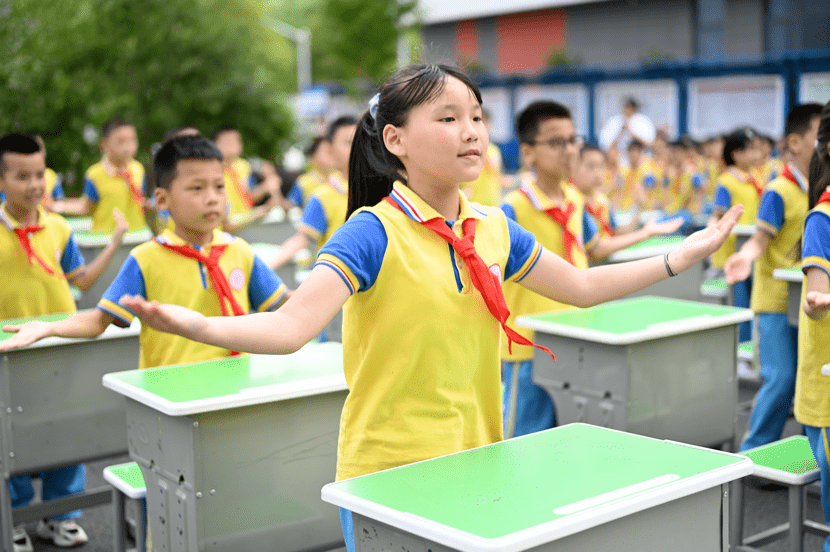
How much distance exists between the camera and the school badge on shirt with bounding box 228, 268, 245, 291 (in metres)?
3.12

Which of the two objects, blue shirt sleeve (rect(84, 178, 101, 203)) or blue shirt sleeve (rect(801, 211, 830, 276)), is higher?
blue shirt sleeve (rect(84, 178, 101, 203))

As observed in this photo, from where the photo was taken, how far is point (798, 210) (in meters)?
4.10

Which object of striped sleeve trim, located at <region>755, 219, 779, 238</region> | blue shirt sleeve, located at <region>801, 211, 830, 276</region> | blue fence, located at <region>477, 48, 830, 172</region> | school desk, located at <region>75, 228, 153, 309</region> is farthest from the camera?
blue fence, located at <region>477, 48, 830, 172</region>

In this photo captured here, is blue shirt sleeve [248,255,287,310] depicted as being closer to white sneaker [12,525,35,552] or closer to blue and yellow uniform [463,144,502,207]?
white sneaker [12,525,35,552]

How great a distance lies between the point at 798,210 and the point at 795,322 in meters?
0.57

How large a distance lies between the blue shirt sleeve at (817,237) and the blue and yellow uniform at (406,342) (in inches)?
49.0

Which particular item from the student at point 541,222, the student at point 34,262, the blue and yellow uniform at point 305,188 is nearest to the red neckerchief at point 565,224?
the student at point 541,222

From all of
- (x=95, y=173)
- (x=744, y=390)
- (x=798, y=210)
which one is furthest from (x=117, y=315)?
(x=95, y=173)

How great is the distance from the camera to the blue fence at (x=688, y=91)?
41.1ft

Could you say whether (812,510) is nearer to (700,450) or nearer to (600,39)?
(700,450)

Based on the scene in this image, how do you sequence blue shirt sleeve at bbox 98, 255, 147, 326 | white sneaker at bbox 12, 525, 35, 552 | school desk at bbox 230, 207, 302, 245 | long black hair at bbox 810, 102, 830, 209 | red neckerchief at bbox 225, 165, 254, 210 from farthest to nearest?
1. red neckerchief at bbox 225, 165, 254, 210
2. school desk at bbox 230, 207, 302, 245
3. white sneaker at bbox 12, 525, 35, 552
4. blue shirt sleeve at bbox 98, 255, 147, 326
5. long black hair at bbox 810, 102, 830, 209

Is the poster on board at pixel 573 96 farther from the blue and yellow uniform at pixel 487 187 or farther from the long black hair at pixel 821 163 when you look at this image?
the long black hair at pixel 821 163

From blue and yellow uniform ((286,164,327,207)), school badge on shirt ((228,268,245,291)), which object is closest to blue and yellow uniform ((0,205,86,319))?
school badge on shirt ((228,268,245,291))

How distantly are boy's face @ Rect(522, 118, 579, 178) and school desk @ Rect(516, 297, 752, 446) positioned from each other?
0.64 m
